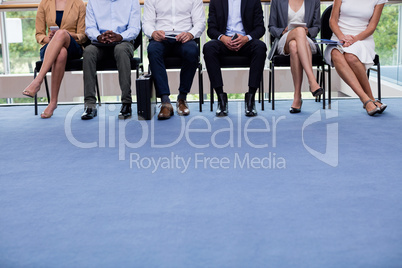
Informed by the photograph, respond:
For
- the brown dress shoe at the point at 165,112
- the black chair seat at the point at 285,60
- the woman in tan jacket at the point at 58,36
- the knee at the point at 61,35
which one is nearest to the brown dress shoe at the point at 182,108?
the brown dress shoe at the point at 165,112

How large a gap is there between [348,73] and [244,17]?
100 cm

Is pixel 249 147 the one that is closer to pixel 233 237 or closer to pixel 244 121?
pixel 244 121

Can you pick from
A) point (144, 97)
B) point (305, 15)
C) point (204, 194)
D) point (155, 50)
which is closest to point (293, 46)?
point (305, 15)

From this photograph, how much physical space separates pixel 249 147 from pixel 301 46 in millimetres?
1419

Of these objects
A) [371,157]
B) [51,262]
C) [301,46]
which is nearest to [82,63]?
[301,46]

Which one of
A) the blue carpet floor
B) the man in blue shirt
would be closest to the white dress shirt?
the man in blue shirt

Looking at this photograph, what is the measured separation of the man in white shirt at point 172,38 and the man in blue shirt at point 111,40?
0.48 feet

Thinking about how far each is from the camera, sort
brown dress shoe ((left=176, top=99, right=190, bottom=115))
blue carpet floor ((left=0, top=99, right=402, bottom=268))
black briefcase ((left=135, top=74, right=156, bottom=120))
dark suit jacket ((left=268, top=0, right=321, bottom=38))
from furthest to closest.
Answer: dark suit jacket ((left=268, top=0, right=321, bottom=38))
brown dress shoe ((left=176, top=99, right=190, bottom=115))
black briefcase ((left=135, top=74, right=156, bottom=120))
blue carpet floor ((left=0, top=99, right=402, bottom=268))

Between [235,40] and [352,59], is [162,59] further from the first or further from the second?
[352,59]

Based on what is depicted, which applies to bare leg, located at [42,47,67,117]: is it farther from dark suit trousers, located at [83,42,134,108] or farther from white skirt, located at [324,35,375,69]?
white skirt, located at [324,35,375,69]

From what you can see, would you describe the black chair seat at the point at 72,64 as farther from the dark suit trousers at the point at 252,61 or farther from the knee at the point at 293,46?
the knee at the point at 293,46

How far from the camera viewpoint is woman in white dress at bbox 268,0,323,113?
4.14 metres

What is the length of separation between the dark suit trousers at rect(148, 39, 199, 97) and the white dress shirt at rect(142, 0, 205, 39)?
0.59ft

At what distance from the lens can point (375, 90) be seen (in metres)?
5.40
